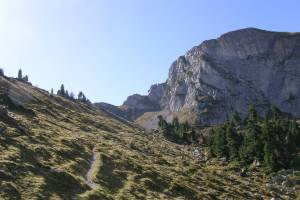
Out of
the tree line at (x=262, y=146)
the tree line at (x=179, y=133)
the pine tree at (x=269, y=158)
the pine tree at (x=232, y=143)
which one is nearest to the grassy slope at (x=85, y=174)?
the pine tree at (x=269, y=158)

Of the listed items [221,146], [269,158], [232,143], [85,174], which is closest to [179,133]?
[221,146]

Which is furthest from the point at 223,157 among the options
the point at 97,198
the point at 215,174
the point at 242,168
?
the point at 97,198

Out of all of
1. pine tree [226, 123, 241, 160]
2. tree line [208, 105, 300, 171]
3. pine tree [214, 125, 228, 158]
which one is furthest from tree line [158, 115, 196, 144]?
pine tree [226, 123, 241, 160]

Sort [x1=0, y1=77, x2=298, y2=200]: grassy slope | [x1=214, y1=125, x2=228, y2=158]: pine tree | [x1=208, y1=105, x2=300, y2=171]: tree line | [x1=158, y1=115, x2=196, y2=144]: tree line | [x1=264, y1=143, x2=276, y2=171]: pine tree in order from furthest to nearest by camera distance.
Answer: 1. [x1=158, y1=115, x2=196, y2=144]: tree line
2. [x1=214, y1=125, x2=228, y2=158]: pine tree
3. [x1=208, y1=105, x2=300, y2=171]: tree line
4. [x1=264, y1=143, x2=276, y2=171]: pine tree
5. [x1=0, y1=77, x2=298, y2=200]: grassy slope

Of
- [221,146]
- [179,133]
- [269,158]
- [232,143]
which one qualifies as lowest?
[269,158]

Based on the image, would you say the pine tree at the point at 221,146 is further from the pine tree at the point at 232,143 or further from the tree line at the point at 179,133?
the tree line at the point at 179,133

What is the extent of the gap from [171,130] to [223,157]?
263 ft

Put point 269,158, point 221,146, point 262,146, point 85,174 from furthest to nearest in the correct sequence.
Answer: point 221,146 → point 262,146 → point 269,158 → point 85,174

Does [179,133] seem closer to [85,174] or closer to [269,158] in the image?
[269,158]

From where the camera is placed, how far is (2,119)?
75562 mm

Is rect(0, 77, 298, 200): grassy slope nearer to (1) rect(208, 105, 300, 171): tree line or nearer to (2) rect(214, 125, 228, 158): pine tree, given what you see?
(1) rect(208, 105, 300, 171): tree line

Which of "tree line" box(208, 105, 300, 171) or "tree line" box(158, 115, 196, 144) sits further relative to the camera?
"tree line" box(158, 115, 196, 144)

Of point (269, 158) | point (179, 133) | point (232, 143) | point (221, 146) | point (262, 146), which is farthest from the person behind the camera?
point (179, 133)

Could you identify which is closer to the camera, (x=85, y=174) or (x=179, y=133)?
(x=85, y=174)
